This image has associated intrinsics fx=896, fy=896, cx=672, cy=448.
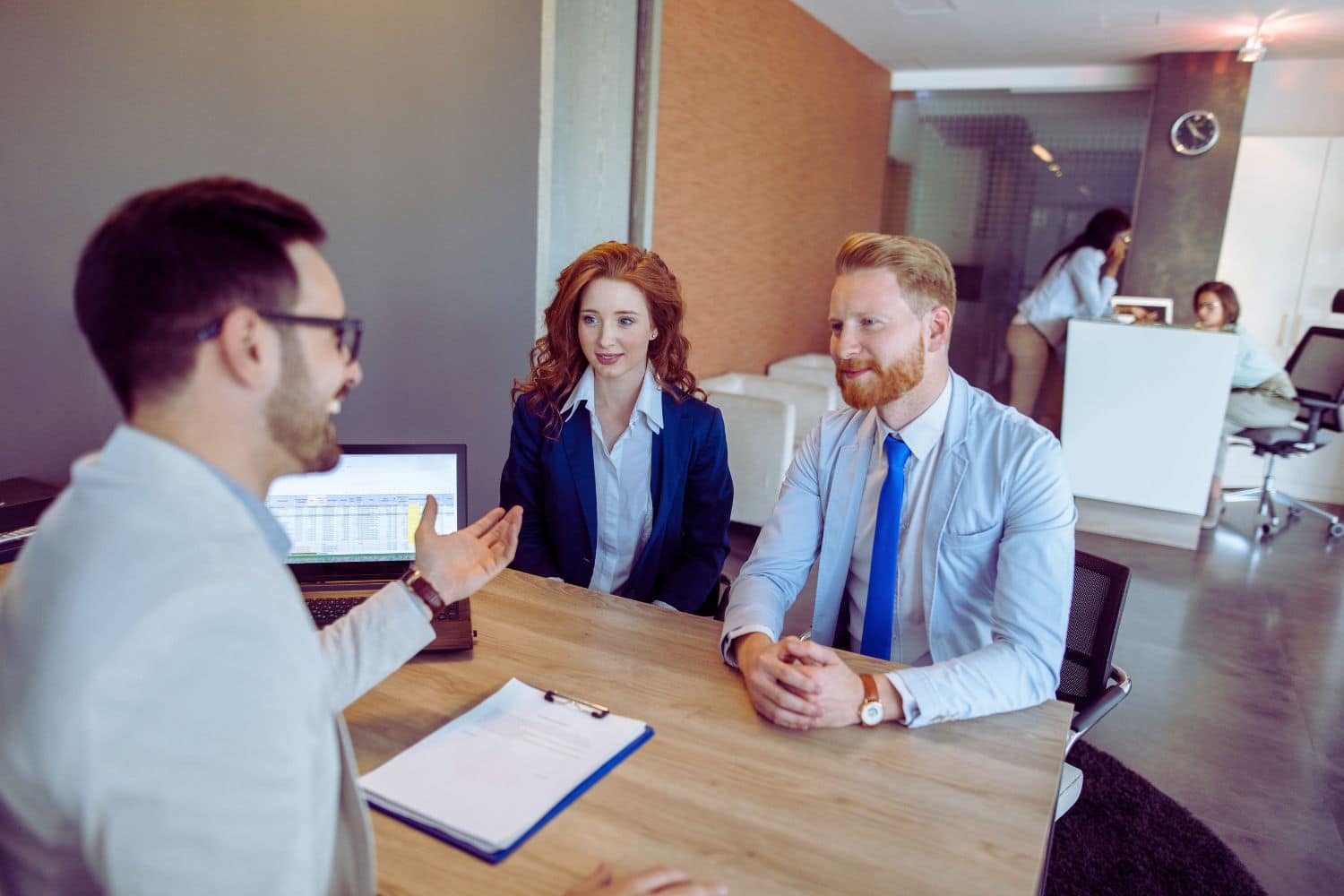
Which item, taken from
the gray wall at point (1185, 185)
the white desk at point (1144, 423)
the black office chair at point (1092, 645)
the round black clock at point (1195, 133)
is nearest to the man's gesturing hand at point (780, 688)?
the black office chair at point (1092, 645)

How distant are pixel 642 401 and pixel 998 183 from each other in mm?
7108

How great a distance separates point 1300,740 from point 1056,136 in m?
6.35

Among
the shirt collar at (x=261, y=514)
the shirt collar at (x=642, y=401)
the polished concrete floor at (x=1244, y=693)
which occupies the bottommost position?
the polished concrete floor at (x=1244, y=693)

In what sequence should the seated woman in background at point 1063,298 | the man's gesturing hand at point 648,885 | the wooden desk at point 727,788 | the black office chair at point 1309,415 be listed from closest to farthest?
the man's gesturing hand at point 648,885 < the wooden desk at point 727,788 < the black office chair at point 1309,415 < the seated woman in background at point 1063,298

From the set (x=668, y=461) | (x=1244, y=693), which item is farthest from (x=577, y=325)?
(x=1244, y=693)

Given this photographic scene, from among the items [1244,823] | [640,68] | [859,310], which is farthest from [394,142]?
[1244,823]

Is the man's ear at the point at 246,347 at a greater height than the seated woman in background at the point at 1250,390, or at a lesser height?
greater

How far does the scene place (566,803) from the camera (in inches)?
45.1

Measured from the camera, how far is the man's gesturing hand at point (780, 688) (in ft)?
4.43

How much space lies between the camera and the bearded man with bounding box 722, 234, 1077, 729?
162cm

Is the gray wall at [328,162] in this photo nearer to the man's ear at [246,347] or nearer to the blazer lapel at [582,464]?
the blazer lapel at [582,464]

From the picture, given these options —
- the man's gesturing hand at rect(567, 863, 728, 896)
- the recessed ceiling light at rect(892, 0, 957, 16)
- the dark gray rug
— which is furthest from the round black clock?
the man's gesturing hand at rect(567, 863, 728, 896)

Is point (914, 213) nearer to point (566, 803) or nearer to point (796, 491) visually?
point (796, 491)

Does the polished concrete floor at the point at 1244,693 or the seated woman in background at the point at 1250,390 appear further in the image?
the seated woman in background at the point at 1250,390
